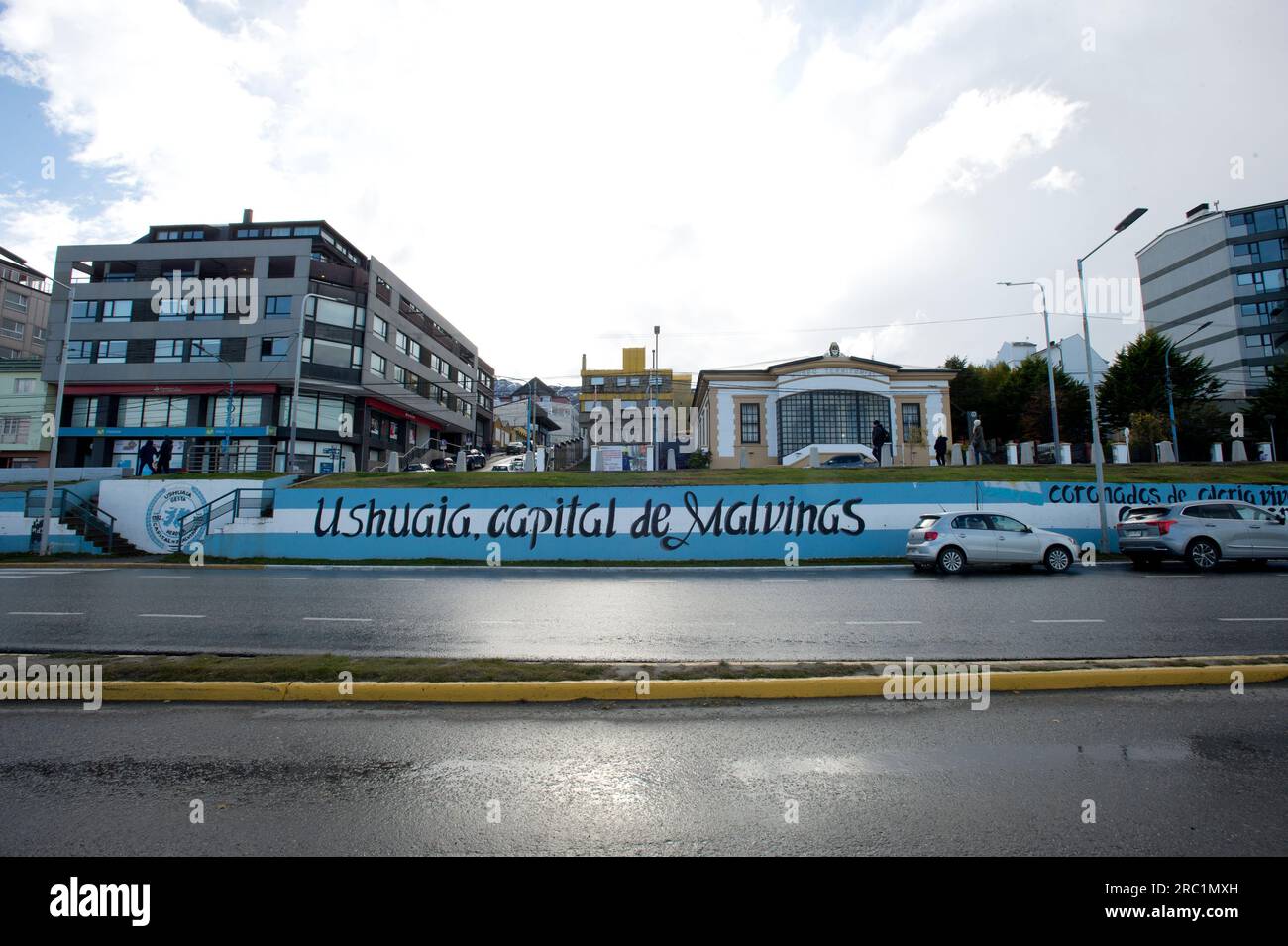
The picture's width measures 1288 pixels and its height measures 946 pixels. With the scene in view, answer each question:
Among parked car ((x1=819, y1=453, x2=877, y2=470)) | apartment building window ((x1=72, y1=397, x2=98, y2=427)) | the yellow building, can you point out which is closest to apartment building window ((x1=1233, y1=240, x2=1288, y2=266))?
the yellow building

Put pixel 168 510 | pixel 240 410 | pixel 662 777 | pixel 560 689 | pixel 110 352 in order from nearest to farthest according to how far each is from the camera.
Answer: pixel 662 777
pixel 560 689
pixel 168 510
pixel 240 410
pixel 110 352

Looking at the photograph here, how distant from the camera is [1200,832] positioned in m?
3.24

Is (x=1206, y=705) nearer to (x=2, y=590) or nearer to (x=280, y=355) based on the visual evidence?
(x=2, y=590)

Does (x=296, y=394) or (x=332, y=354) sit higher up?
(x=332, y=354)

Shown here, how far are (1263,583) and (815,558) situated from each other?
9.24 metres

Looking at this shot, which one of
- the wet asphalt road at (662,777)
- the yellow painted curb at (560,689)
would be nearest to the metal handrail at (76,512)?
the wet asphalt road at (662,777)

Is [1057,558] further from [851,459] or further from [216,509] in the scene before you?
[216,509]

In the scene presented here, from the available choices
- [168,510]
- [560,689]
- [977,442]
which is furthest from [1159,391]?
[168,510]

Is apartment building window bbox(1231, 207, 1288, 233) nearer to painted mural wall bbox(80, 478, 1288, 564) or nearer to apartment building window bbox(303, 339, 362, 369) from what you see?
painted mural wall bbox(80, 478, 1288, 564)

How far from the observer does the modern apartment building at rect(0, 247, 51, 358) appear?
57188mm

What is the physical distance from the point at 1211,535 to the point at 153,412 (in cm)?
5539

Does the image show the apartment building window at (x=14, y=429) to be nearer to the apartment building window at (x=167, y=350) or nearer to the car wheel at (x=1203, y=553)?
the apartment building window at (x=167, y=350)

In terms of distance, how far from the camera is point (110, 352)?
145ft
